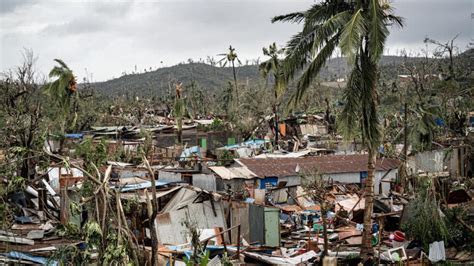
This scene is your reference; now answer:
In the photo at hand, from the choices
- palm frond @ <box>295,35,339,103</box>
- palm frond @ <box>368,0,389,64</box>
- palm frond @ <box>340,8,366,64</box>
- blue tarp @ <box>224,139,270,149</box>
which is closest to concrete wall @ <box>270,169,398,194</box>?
blue tarp @ <box>224,139,270,149</box>

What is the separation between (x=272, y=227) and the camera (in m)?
14.7

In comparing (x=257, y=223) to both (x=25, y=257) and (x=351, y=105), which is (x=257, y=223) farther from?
(x=25, y=257)

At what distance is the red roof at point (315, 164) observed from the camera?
22578mm

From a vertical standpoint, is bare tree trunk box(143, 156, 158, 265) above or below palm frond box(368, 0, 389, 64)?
below

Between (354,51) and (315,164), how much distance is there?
1316cm

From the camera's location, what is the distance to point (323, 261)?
12.8 metres

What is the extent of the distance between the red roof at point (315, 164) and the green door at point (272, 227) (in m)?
7.16

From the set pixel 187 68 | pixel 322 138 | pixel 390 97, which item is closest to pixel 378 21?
pixel 390 97

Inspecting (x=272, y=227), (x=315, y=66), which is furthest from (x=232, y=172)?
(x=315, y=66)

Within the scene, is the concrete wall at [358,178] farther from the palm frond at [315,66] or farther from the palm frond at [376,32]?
the palm frond at [376,32]

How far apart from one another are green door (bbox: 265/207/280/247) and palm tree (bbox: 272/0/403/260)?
8.82 feet

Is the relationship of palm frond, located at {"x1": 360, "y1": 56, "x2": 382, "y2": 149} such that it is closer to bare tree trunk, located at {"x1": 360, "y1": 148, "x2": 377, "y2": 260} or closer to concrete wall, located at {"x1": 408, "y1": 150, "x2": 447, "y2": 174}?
bare tree trunk, located at {"x1": 360, "y1": 148, "x2": 377, "y2": 260}

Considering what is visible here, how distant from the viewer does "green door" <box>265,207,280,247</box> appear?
1463 cm

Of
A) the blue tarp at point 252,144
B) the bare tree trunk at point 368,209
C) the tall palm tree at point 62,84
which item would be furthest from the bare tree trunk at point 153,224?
the blue tarp at point 252,144
